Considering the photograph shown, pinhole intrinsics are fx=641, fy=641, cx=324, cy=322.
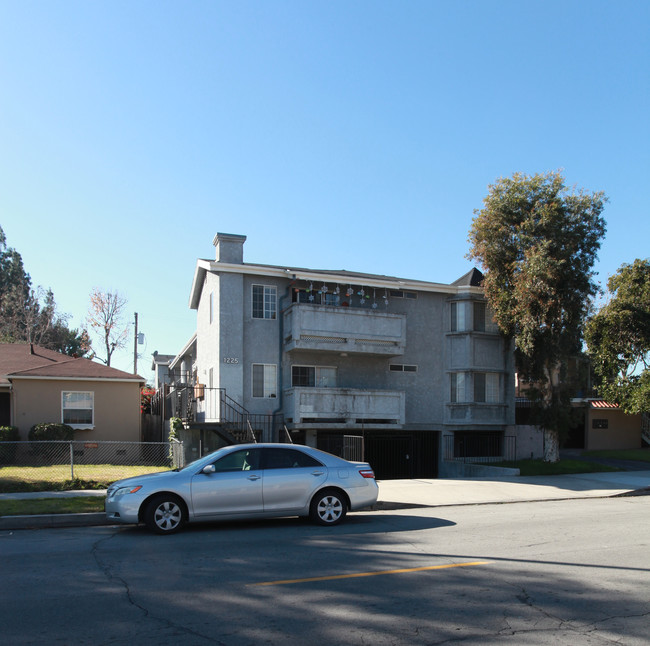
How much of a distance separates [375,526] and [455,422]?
577 inches

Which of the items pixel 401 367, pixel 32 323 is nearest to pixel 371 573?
pixel 401 367

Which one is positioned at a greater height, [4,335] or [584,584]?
[4,335]

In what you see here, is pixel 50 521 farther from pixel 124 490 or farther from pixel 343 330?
pixel 343 330

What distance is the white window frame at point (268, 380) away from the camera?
74.2ft

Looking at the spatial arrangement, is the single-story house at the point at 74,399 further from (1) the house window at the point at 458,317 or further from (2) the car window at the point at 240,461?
(2) the car window at the point at 240,461

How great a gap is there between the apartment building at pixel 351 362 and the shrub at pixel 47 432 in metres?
4.77

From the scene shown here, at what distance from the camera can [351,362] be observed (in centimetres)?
2405

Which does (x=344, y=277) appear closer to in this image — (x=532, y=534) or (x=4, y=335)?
(x=532, y=534)

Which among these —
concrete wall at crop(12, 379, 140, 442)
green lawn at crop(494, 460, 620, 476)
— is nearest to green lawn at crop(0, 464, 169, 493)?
concrete wall at crop(12, 379, 140, 442)

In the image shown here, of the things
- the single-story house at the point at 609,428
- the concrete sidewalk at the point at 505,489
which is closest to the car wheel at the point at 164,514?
the concrete sidewalk at the point at 505,489

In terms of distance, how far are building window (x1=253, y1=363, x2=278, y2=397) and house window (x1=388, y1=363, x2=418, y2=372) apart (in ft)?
15.5

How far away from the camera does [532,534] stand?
33.3ft

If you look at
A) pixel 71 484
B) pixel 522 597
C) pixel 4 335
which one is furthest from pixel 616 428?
pixel 4 335

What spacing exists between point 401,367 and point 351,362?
219 centimetres
